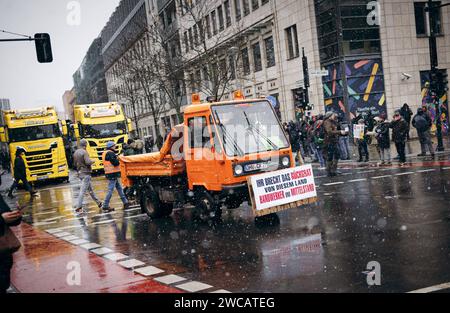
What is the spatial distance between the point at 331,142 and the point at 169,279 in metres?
11.0

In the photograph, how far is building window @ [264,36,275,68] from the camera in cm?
3531

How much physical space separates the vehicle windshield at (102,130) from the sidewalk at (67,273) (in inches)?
802

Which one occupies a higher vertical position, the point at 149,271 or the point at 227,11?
the point at 227,11

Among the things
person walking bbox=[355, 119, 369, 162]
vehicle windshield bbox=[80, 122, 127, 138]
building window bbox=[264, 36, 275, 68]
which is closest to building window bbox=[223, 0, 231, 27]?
building window bbox=[264, 36, 275, 68]

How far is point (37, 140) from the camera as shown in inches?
1072

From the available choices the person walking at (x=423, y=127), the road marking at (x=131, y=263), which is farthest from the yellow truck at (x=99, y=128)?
the road marking at (x=131, y=263)

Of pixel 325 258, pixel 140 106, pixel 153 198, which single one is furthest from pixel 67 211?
pixel 140 106

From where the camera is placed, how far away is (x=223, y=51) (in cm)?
4006

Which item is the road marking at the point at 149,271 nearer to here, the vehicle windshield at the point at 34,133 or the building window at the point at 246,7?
the vehicle windshield at the point at 34,133

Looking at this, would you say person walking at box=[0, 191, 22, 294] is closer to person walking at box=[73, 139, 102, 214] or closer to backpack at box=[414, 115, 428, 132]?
person walking at box=[73, 139, 102, 214]

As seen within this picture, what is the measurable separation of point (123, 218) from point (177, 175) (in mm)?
2571

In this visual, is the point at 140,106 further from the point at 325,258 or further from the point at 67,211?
the point at 325,258

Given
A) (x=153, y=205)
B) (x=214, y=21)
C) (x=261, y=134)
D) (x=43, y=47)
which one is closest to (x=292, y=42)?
(x=214, y=21)

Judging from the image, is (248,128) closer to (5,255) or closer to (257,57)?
(5,255)
